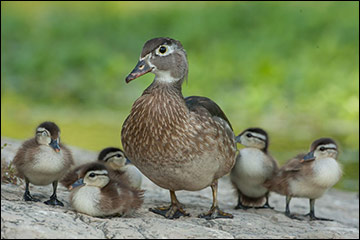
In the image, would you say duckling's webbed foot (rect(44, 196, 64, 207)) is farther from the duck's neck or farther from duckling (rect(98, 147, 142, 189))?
the duck's neck

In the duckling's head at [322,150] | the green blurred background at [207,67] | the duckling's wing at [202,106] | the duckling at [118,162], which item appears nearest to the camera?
the duckling's wing at [202,106]

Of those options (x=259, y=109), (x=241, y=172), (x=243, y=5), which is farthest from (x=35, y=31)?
(x=241, y=172)

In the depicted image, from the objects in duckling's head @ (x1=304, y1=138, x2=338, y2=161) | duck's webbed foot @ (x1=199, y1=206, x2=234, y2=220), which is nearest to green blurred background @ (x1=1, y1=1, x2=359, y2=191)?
duckling's head @ (x1=304, y1=138, x2=338, y2=161)

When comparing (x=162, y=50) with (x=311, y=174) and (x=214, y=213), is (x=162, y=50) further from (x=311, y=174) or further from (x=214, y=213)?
(x=311, y=174)

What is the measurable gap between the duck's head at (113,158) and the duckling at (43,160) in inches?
29.4

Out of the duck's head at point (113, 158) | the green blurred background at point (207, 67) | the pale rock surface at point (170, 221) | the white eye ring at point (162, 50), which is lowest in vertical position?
the pale rock surface at point (170, 221)

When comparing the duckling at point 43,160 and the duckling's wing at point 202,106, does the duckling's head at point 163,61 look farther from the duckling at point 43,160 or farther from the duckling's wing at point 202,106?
the duckling at point 43,160

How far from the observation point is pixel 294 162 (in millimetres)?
6898

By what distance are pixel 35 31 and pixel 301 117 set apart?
787 cm

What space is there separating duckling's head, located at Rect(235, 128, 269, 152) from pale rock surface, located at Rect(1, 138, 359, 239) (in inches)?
24.2

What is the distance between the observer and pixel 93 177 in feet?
19.3

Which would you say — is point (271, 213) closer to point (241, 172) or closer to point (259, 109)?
point (241, 172)

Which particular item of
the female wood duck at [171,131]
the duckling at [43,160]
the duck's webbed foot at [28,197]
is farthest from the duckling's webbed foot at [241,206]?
the duck's webbed foot at [28,197]

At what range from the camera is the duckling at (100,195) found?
5680mm
